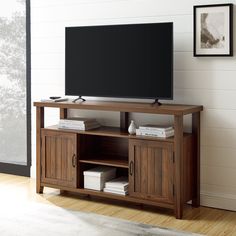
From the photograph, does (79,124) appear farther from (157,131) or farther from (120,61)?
(157,131)

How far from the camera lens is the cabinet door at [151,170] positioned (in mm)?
4016

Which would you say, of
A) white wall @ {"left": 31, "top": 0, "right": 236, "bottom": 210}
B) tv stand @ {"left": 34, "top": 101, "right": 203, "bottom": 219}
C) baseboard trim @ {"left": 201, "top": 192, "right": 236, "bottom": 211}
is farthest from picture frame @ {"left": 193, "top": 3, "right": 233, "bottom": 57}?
baseboard trim @ {"left": 201, "top": 192, "right": 236, "bottom": 211}

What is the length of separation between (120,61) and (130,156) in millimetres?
817

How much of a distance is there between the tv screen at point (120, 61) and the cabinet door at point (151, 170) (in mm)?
435

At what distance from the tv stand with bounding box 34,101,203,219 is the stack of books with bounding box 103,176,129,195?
4cm

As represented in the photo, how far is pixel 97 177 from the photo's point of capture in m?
4.40

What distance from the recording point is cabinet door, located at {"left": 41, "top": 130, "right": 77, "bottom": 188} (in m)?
4.48

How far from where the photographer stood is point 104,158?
450cm

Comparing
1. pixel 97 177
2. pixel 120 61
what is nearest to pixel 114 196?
pixel 97 177

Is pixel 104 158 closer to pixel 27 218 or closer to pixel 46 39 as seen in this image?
pixel 27 218

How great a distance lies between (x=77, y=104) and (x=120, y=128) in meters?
0.46

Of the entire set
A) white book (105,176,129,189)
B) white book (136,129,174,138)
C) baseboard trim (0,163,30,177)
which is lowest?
baseboard trim (0,163,30,177)

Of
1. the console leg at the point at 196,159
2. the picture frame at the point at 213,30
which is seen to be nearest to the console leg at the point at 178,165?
the console leg at the point at 196,159

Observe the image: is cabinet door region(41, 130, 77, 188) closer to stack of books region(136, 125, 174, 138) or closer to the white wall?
the white wall
